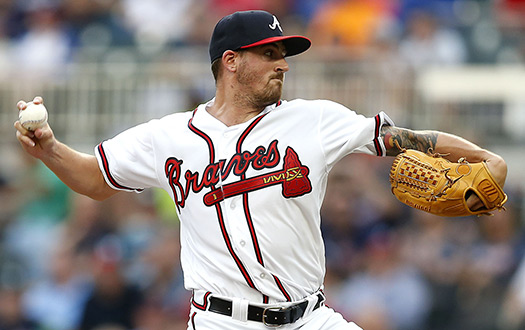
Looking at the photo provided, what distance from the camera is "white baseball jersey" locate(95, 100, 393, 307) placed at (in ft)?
13.6

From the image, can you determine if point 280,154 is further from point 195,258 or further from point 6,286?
point 6,286

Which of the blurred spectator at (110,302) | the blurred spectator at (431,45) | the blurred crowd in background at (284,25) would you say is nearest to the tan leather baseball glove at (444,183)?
the blurred spectator at (110,302)

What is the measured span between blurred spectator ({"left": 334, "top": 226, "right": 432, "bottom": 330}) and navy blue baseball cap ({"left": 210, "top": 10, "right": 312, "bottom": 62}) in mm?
3798

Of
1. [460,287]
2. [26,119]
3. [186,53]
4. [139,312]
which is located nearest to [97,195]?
[26,119]

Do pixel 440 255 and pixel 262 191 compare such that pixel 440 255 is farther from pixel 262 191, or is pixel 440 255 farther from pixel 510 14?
pixel 510 14

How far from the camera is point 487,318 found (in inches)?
303

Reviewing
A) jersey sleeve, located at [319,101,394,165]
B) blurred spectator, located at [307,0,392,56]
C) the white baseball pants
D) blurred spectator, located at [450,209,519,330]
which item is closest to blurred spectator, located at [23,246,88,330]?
blurred spectator, located at [450,209,519,330]

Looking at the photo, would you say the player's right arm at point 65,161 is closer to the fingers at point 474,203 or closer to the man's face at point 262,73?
the man's face at point 262,73

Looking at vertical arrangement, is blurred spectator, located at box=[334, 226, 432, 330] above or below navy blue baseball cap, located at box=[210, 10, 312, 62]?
below

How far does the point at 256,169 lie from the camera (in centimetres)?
418

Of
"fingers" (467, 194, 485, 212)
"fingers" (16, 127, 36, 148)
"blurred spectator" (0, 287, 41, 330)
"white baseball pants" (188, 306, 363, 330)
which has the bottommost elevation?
"blurred spectator" (0, 287, 41, 330)

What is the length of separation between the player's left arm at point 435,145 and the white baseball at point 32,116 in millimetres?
1583

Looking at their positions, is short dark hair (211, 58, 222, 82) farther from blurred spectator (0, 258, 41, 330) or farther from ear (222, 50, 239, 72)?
blurred spectator (0, 258, 41, 330)

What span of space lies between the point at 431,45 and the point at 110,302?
188 inches
